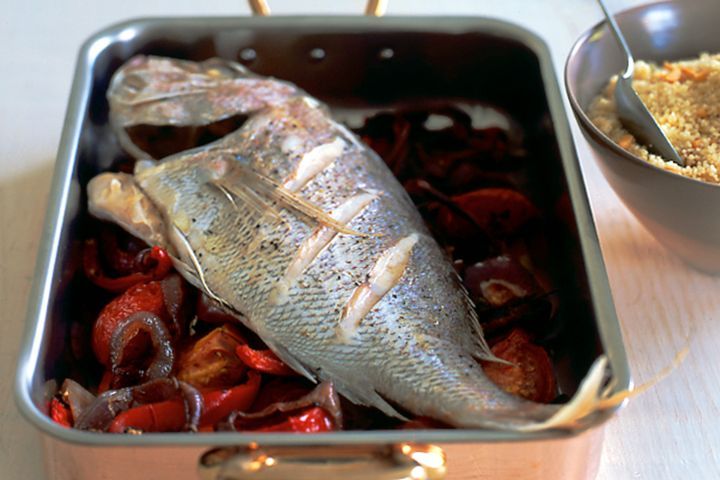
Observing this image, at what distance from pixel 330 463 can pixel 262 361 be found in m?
0.27

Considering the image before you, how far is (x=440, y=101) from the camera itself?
1409 mm

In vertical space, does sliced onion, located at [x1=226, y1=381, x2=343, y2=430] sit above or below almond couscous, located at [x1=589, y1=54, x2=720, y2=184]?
below

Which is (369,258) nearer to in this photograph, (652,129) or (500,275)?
(500,275)

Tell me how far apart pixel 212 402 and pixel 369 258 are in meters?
0.23

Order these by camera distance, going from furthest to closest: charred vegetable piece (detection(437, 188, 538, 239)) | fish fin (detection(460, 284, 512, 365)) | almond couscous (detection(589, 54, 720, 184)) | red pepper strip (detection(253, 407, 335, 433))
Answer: charred vegetable piece (detection(437, 188, 538, 239))
almond couscous (detection(589, 54, 720, 184))
fish fin (detection(460, 284, 512, 365))
red pepper strip (detection(253, 407, 335, 433))

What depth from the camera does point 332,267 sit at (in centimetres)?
105

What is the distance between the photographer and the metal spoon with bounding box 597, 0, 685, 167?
1171 mm

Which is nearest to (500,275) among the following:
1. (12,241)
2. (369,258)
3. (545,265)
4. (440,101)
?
(545,265)

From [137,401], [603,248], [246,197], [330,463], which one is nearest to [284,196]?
[246,197]

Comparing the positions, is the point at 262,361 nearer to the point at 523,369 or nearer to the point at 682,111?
the point at 523,369

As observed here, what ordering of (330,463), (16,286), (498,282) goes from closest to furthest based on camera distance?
(330,463) < (498,282) < (16,286)

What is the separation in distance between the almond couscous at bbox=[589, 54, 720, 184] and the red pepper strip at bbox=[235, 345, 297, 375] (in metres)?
0.51

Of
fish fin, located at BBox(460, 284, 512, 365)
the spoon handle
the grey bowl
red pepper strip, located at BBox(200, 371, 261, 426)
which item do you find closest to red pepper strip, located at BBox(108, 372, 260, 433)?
red pepper strip, located at BBox(200, 371, 261, 426)

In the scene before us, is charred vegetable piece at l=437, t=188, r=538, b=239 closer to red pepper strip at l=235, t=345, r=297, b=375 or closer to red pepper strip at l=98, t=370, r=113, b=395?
red pepper strip at l=235, t=345, r=297, b=375
